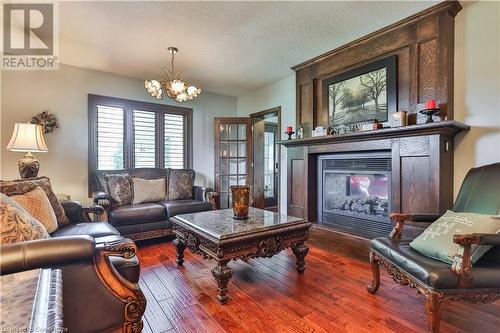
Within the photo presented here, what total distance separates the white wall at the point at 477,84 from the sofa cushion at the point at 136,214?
3.52 m

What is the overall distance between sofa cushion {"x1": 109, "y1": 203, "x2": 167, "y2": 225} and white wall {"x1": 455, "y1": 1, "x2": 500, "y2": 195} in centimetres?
352

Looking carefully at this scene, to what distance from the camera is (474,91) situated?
7.69 ft

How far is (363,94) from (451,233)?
2006 millimetres

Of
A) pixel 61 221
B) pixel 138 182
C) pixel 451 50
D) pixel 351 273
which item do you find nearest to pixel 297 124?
pixel 451 50

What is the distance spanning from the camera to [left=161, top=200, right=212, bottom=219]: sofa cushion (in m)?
3.47

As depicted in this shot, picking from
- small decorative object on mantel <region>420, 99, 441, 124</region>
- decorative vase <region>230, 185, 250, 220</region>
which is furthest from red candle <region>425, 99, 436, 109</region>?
decorative vase <region>230, 185, 250, 220</region>

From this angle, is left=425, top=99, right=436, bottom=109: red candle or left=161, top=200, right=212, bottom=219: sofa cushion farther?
left=161, top=200, right=212, bottom=219: sofa cushion

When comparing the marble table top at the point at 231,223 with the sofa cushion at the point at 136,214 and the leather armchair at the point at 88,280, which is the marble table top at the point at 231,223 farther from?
the sofa cushion at the point at 136,214

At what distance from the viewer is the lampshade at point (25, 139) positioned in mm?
2672

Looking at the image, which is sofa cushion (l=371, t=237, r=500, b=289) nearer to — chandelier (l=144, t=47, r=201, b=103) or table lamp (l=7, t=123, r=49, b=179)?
chandelier (l=144, t=47, r=201, b=103)

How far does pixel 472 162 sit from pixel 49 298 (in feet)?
10.5

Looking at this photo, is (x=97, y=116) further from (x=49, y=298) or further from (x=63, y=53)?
(x=49, y=298)

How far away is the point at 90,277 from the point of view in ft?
3.97

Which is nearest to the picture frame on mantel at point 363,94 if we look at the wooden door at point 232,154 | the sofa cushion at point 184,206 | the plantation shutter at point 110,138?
the wooden door at point 232,154
